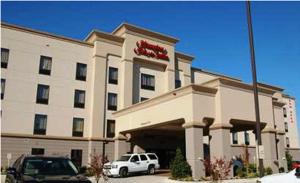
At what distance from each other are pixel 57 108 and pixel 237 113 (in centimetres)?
1843

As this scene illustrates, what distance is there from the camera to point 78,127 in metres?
34.5

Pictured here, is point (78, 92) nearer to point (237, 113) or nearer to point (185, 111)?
point (185, 111)

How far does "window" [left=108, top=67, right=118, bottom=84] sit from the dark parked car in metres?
27.3

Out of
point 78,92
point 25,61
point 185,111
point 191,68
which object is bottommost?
point 185,111

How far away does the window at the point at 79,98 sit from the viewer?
34906 millimetres

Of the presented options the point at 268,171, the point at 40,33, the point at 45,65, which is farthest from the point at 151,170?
the point at 40,33

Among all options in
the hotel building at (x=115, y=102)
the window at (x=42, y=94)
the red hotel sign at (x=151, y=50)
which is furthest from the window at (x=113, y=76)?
the window at (x=42, y=94)

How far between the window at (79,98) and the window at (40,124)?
370 centimetres

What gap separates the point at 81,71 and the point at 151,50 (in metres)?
9.16

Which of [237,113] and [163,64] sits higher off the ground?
[163,64]

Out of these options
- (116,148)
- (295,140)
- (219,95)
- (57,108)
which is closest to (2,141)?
(57,108)

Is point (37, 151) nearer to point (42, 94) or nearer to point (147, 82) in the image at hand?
point (42, 94)

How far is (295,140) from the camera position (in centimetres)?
5744

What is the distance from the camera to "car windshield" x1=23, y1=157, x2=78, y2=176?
9.09 metres
